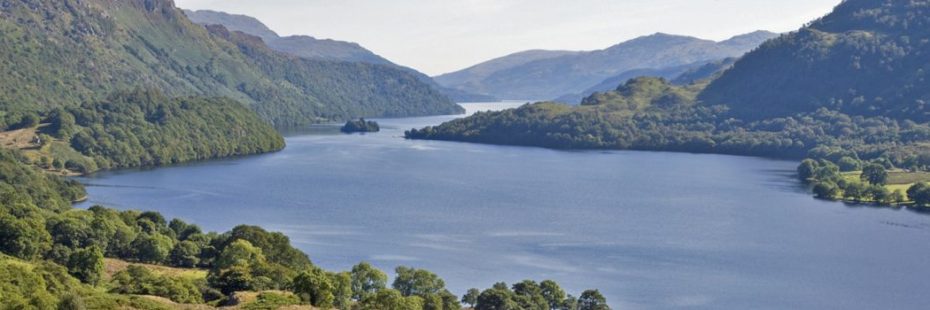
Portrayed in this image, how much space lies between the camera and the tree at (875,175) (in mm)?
182000

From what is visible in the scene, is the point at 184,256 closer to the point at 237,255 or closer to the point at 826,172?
the point at 237,255

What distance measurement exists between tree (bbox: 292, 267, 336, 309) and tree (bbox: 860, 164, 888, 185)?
434ft

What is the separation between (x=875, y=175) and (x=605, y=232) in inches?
2734

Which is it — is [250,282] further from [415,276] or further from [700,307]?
[700,307]

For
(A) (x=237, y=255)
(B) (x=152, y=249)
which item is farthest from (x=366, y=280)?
(B) (x=152, y=249)

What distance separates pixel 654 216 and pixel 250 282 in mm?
87670

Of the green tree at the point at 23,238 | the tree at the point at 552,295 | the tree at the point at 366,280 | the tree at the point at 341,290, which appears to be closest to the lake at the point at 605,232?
the tree at the point at 552,295

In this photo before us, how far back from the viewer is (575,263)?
116688mm

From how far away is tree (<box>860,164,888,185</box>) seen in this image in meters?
182

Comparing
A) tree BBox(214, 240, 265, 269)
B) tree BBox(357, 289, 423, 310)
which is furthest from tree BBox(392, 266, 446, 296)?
tree BBox(357, 289, 423, 310)

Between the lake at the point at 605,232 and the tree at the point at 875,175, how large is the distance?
12.2 metres

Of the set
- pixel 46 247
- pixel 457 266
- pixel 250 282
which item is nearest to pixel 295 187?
pixel 457 266

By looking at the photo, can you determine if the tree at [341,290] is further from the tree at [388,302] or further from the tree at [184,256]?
the tree at [184,256]

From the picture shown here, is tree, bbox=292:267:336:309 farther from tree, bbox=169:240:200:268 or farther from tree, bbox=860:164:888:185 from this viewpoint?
tree, bbox=860:164:888:185
